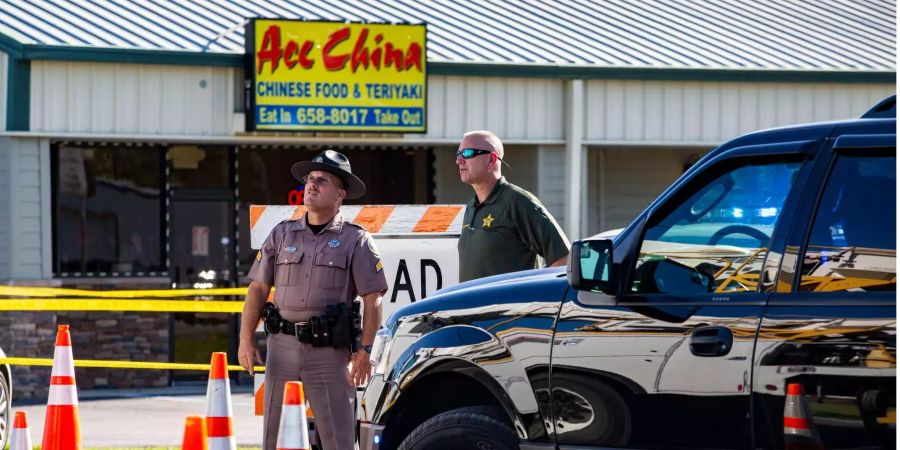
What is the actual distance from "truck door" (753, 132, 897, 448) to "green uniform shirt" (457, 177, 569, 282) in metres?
2.86

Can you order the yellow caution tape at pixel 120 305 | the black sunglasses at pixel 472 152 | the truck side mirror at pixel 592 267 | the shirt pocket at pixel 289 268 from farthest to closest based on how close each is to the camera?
the yellow caution tape at pixel 120 305 < the black sunglasses at pixel 472 152 < the shirt pocket at pixel 289 268 < the truck side mirror at pixel 592 267

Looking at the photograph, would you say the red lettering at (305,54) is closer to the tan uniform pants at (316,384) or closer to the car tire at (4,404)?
the car tire at (4,404)

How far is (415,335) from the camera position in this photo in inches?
255

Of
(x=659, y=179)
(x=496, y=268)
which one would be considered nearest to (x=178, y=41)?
(x=659, y=179)

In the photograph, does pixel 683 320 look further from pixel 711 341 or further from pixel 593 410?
pixel 593 410

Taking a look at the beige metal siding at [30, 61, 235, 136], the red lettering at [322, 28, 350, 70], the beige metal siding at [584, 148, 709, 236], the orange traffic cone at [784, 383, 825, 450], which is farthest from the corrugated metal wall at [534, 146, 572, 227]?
the orange traffic cone at [784, 383, 825, 450]

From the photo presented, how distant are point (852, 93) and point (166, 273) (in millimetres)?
8581

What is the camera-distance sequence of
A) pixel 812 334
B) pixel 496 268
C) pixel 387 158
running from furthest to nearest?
pixel 387 158
pixel 496 268
pixel 812 334

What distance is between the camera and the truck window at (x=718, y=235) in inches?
218

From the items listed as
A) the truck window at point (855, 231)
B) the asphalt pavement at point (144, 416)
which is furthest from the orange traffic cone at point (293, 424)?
the asphalt pavement at point (144, 416)

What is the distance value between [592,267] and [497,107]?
1301 cm

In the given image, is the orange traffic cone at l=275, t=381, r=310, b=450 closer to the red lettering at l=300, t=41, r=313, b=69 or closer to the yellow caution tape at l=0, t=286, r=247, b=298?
the yellow caution tape at l=0, t=286, r=247, b=298

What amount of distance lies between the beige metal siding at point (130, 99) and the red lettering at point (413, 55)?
1924 millimetres

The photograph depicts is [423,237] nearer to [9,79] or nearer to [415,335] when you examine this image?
[415,335]
